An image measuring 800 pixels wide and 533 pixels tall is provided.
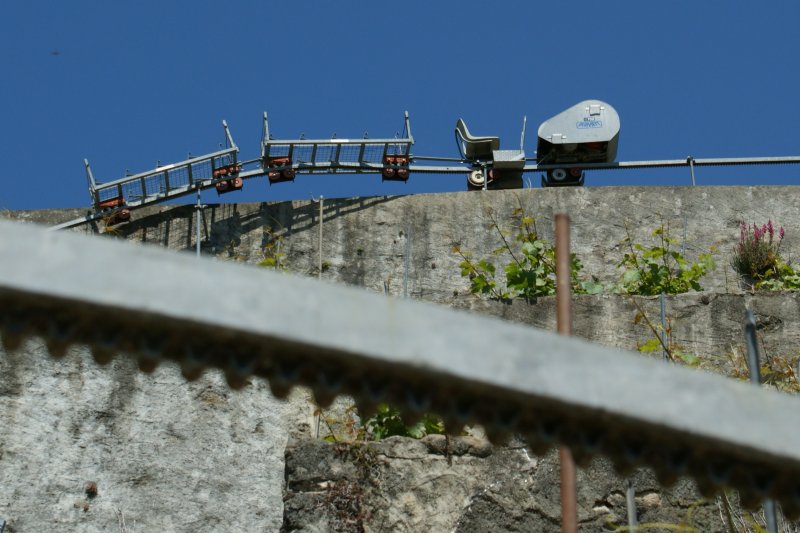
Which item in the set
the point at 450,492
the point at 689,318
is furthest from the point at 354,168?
the point at 450,492

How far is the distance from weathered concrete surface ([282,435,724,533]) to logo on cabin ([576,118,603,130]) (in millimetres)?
6509

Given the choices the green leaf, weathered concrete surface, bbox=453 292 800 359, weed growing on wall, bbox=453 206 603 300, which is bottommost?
the green leaf

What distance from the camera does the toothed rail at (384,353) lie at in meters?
2.94

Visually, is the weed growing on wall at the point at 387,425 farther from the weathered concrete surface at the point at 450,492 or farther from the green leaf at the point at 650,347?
the green leaf at the point at 650,347

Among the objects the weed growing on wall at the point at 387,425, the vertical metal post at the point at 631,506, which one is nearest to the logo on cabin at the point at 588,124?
the weed growing on wall at the point at 387,425

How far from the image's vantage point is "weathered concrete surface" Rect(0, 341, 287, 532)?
773cm

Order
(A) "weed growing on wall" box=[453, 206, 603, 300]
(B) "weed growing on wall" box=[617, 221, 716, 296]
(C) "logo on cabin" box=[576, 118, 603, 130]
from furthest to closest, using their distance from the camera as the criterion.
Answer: (C) "logo on cabin" box=[576, 118, 603, 130] < (B) "weed growing on wall" box=[617, 221, 716, 296] < (A) "weed growing on wall" box=[453, 206, 603, 300]

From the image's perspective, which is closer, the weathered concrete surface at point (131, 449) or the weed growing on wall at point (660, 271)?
the weathered concrete surface at point (131, 449)

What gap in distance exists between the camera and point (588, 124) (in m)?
13.5

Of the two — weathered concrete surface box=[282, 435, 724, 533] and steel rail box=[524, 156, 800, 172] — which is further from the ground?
steel rail box=[524, 156, 800, 172]

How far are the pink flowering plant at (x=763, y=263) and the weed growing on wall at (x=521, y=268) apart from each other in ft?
A: 3.65

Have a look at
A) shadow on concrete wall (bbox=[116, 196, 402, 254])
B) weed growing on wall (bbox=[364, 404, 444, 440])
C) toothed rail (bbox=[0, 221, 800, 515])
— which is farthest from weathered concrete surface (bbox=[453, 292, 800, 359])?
toothed rail (bbox=[0, 221, 800, 515])

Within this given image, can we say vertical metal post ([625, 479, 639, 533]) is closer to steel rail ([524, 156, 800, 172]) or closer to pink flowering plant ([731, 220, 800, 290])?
pink flowering plant ([731, 220, 800, 290])

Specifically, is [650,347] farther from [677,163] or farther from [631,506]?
[677,163]
